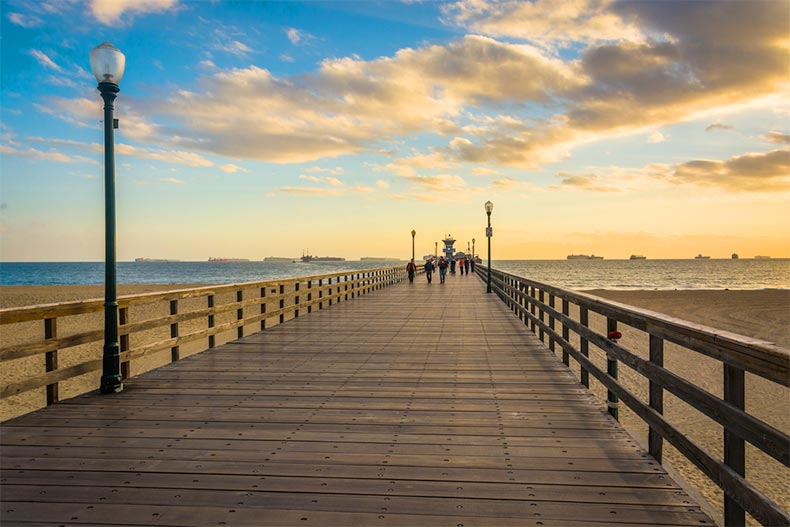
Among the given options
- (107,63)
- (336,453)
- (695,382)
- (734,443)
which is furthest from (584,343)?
(695,382)

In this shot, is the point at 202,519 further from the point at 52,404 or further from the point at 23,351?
the point at 52,404

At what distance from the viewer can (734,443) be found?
9.97 feet

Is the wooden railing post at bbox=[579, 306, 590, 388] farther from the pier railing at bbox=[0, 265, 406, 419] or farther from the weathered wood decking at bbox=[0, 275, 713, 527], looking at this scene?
the pier railing at bbox=[0, 265, 406, 419]

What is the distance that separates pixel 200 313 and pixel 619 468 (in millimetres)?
6564

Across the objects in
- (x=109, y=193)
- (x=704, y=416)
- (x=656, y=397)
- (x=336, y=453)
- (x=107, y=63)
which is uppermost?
(x=107, y=63)

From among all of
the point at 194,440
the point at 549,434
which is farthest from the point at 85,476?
the point at 549,434

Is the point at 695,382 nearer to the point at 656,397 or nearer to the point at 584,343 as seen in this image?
the point at 584,343

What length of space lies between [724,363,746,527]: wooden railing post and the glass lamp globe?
6.87 m

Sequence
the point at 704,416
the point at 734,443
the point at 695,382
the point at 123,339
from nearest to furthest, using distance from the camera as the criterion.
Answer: the point at 734,443 < the point at 123,339 < the point at 704,416 < the point at 695,382

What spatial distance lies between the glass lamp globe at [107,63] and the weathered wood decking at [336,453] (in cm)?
376

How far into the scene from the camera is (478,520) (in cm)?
339

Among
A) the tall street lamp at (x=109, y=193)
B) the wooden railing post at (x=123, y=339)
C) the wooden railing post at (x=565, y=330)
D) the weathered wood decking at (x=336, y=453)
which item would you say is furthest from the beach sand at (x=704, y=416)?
the wooden railing post at (x=123, y=339)

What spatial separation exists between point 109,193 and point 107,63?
1.52 m

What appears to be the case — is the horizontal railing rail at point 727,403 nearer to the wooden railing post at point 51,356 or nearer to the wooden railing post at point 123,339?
the wooden railing post at point 51,356
